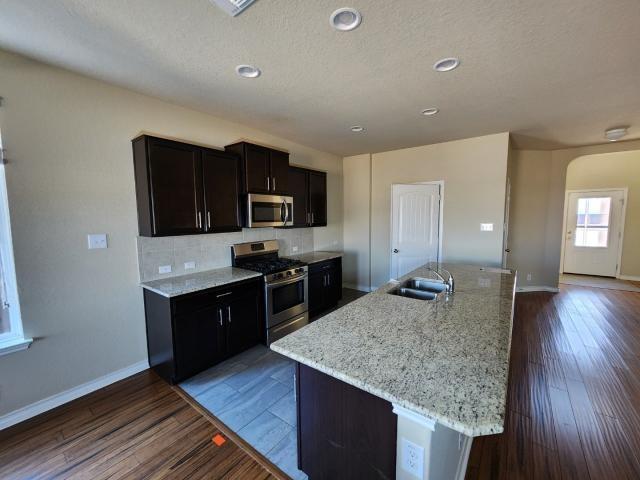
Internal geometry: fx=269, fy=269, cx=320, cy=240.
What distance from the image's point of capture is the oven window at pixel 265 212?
3.12 m

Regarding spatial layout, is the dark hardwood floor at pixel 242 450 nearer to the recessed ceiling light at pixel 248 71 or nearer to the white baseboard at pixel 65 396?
the white baseboard at pixel 65 396

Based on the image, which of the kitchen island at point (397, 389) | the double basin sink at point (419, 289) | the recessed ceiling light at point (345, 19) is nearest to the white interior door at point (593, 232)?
the double basin sink at point (419, 289)

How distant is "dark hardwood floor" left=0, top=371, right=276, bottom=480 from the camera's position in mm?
1588

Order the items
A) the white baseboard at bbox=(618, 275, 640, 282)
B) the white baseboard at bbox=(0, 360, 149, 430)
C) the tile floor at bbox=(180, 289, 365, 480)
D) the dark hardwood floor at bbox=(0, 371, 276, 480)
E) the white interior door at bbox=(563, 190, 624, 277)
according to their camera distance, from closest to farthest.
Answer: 1. the dark hardwood floor at bbox=(0, 371, 276, 480)
2. the tile floor at bbox=(180, 289, 365, 480)
3. the white baseboard at bbox=(0, 360, 149, 430)
4. the white baseboard at bbox=(618, 275, 640, 282)
5. the white interior door at bbox=(563, 190, 624, 277)

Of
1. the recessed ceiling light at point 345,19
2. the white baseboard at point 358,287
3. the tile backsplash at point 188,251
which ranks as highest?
the recessed ceiling light at point 345,19

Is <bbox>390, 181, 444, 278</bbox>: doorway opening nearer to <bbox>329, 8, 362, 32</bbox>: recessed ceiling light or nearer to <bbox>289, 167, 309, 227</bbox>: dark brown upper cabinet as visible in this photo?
<bbox>289, 167, 309, 227</bbox>: dark brown upper cabinet

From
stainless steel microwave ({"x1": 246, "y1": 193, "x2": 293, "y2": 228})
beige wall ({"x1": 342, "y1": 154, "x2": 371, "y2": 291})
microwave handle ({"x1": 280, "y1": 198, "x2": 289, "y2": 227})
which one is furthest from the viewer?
beige wall ({"x1": 342, "y1": 154, "x2": 371, "y2": 291})

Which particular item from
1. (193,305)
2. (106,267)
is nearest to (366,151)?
(193,305)

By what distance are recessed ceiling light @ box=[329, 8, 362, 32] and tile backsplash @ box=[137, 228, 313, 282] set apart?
2.33m

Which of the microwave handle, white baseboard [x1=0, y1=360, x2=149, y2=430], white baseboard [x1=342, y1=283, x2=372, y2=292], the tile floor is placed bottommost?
the tile floor

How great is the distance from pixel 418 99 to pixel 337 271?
2.58 m

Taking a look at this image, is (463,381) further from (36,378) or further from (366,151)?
(366,151)

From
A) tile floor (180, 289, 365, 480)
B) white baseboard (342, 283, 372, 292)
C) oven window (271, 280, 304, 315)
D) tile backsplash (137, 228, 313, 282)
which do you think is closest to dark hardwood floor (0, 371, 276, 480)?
tile floor (180, 289, 365, 480)

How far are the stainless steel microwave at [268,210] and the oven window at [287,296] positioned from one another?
0.79 m
